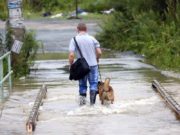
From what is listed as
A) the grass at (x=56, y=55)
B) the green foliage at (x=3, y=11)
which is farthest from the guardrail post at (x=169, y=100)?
the grass at (x=56, y=55)

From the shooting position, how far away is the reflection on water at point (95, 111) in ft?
37.2

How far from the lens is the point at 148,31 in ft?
93.6

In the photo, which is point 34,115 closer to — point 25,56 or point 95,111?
point 95,111

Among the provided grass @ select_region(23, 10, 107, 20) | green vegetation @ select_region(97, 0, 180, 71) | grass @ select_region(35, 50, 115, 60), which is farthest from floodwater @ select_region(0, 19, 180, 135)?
grass @ select_region(23, 10, 107, 20)

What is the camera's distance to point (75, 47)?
46.2 ft

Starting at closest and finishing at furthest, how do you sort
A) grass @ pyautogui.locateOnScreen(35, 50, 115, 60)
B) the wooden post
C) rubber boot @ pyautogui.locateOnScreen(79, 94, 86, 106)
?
1. the wooden post
2. rubber boot @ pyautogui.locateOnScreen(79, 94, 86, 106)
3. grass @ pyautogui.locateOnScreen(35, 50, 115, 60)

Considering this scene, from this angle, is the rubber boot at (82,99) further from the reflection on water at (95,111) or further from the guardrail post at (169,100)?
the guardrail post at (169,100)

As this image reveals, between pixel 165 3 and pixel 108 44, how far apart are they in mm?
5324

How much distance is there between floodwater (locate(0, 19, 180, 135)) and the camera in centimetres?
1135

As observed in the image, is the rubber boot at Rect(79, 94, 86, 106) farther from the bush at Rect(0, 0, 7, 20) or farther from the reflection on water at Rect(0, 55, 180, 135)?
the bush at Rect(0, 0, 7, 20)

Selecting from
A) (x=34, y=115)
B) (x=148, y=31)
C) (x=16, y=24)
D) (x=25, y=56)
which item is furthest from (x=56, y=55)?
(x=34, y=115)

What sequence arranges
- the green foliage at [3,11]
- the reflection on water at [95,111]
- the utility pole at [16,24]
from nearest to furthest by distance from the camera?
1. the reflection on water at [95,111]
2. the utility pole at [16,24]
3. the green foliage at [3,11]

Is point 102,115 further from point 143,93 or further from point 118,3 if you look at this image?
point 118,3

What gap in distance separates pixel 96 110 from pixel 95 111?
0.34 ft
